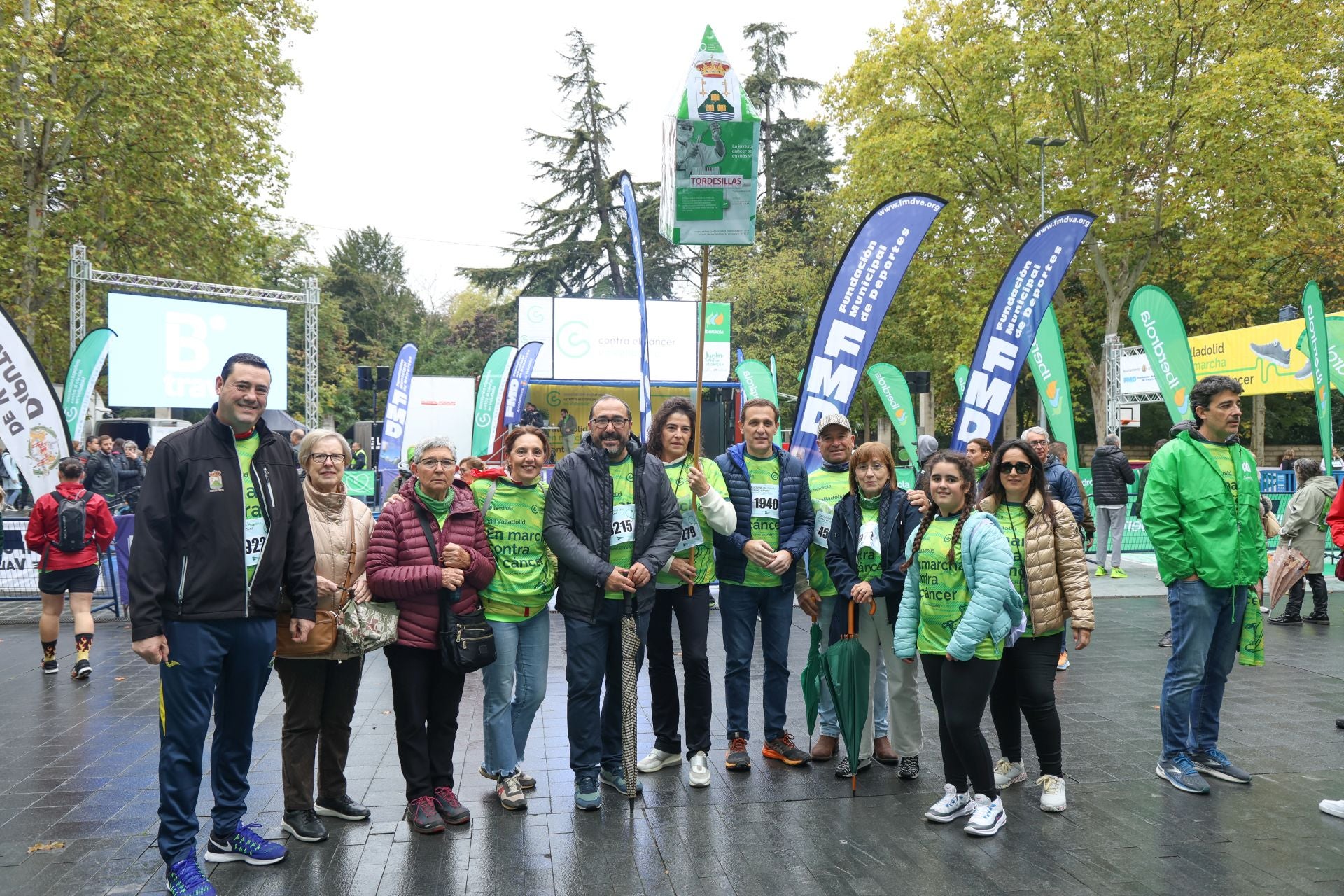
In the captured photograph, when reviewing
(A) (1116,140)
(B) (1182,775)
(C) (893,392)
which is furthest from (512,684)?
(A) (1116,140)

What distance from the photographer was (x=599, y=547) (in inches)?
181

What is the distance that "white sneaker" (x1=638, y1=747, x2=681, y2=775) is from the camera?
16.6 ft

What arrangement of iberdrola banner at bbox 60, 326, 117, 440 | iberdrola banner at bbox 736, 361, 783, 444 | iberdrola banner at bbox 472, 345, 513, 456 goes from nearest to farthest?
iberdrola banner at bbox 60, 326, 117, 440, iberdrola banner at bbox 736, 361, 783, 444, iberdrola banner at bbox 472, 345, 513, 456

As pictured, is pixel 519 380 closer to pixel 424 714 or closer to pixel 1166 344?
pixel 1166 344

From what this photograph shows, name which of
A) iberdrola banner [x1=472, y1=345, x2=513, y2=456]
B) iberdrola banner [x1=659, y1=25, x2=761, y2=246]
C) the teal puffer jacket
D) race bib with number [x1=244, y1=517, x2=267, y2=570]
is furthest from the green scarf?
iberdrola banner [x1=472, y1=345, x2=513, y2=456]

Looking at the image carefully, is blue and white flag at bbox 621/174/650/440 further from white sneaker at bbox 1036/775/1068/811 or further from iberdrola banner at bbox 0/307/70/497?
iberdrola banner at bbox 0/307/70/497

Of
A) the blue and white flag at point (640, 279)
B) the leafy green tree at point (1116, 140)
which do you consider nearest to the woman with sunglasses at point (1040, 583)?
the blue and white flag at point (640, 279)

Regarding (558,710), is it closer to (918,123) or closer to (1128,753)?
(1128,753)

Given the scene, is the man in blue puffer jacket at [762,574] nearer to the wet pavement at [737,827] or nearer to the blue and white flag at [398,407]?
the wet pavement at [737,827]

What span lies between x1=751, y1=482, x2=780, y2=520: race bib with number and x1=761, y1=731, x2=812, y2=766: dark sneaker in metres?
1.16

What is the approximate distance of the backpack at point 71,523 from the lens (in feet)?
24.6

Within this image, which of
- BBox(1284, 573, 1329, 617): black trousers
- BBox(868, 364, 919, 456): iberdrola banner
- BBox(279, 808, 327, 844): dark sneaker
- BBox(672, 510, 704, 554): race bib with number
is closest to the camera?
BBox(279, 808, 327, 844): dark sneaker

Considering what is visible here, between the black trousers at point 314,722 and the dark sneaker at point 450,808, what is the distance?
0.46 metres

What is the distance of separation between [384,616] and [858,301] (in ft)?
16.7
